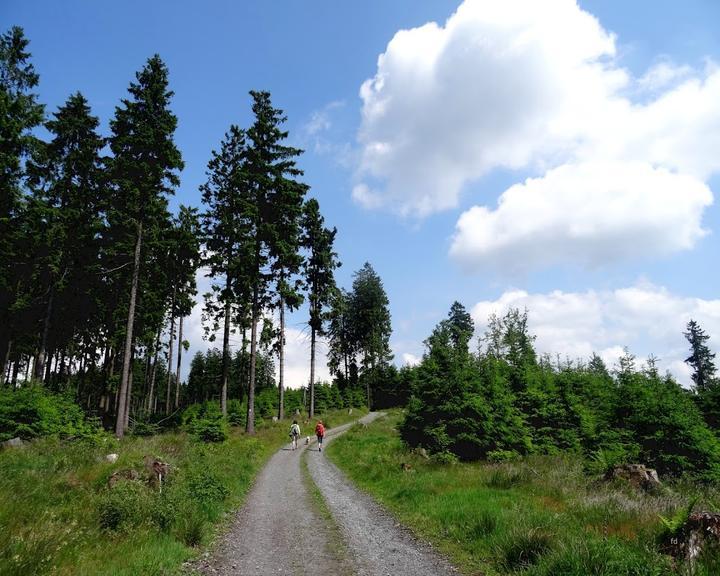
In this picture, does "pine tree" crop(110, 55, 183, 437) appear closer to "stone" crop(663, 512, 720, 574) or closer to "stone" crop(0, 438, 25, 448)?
"stone" crop(0, 438, 25, 448)

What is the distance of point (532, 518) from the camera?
28.0ft

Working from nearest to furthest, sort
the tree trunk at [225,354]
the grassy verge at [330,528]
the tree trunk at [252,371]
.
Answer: the grassy verge at [330,528], the tree trunk at [252,371], the tree trunk at [225,354]

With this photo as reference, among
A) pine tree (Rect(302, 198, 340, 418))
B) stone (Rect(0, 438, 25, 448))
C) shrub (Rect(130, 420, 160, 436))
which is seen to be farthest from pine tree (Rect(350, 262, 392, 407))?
stone (Rect(0, 438, 25, 448))

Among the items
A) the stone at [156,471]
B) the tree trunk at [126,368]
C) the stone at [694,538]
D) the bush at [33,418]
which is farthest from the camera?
the tree trunk at [126,368]

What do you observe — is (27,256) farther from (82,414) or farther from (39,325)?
(82,414)

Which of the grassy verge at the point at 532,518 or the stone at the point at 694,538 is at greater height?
the stone at the point at 694,538

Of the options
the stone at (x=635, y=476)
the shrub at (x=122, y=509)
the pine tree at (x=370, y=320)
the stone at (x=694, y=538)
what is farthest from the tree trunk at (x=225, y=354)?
the pine tree at (x=370, y=320)

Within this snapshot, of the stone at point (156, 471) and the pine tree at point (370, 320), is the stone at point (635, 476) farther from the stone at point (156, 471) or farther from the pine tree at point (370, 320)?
the pine tree at point (370, 320)

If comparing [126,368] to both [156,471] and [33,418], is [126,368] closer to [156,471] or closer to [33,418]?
[33,418]

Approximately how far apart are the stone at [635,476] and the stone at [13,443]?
2189 centimetres

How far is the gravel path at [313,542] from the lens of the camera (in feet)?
24.5

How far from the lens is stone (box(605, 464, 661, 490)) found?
1284 centimetres

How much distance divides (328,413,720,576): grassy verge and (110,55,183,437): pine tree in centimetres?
1794

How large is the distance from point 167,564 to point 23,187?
2619 centimetres
